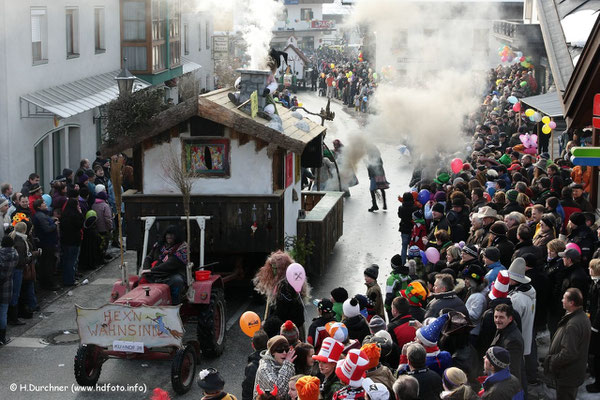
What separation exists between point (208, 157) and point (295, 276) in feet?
13.9

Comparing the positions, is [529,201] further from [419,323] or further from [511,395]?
[511,395]

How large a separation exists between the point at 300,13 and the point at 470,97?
53.8m

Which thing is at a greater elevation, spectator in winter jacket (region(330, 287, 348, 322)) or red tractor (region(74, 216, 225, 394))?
spectator in winter jacket (region(330, 287, 348, 322))

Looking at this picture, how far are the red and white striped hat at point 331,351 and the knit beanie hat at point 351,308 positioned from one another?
1564 millimetres

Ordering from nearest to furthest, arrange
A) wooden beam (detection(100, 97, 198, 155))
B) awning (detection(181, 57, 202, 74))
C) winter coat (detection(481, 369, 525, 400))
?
winter coat (detection(481, 369, 525, 400))
wooden beam (detection(100, 97, 198, 155))
awning (detection(181, 57, 202, 74))

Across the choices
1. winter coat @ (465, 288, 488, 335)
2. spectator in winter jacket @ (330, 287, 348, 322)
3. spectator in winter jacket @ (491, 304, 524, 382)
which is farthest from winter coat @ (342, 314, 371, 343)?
spectator in winter jacket @ (491, 304, 524, 382)

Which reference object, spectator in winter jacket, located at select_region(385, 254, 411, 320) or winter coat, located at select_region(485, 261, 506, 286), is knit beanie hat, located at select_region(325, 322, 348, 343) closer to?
winter coat, located at select_region(485, 261, 506, 286)

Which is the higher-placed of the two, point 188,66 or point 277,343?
point 188,66

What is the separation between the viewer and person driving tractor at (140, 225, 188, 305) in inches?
454

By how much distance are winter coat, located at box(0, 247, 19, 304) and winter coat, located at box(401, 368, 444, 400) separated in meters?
6.46

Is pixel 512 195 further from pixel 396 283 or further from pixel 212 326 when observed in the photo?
pixel 212 326

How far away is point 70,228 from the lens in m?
15.3

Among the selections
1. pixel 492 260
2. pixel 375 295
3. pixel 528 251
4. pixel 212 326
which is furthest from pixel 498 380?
pixel 212 326

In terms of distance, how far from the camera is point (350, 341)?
27.4ft
